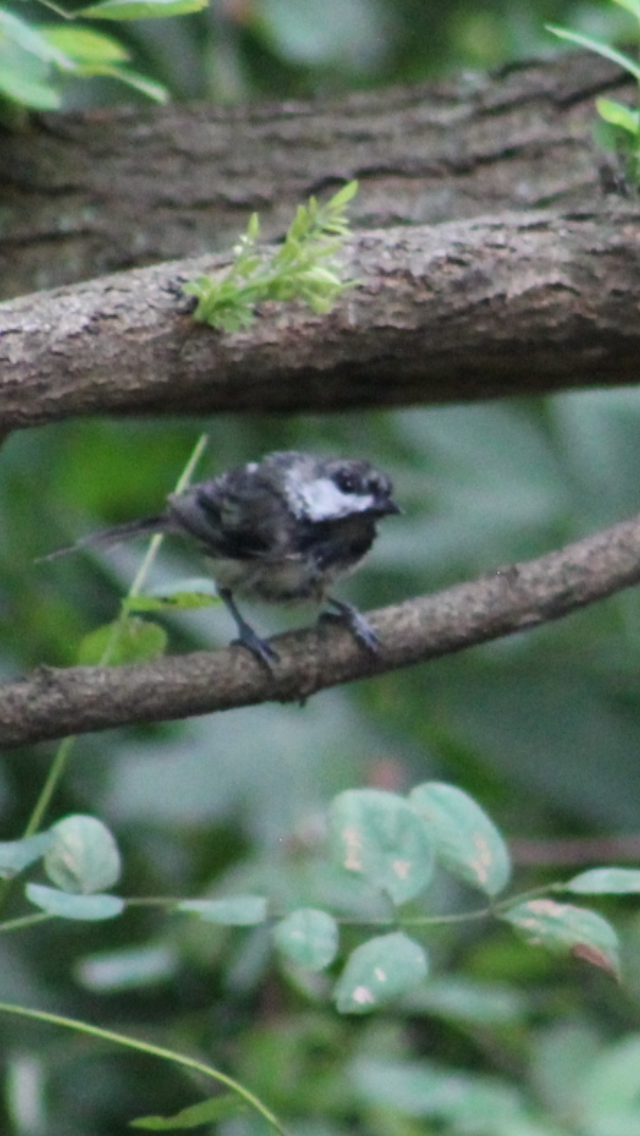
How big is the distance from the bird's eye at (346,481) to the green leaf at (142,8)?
3.90ft

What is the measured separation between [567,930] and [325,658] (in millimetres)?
735

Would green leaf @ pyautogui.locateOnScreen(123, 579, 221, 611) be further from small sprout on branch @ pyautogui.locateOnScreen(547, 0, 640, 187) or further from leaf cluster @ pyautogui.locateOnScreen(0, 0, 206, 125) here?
small sprout on branch @ pyautogui.locateOnScreen(547, 0, 640, 187)

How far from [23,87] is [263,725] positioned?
176 centimetres

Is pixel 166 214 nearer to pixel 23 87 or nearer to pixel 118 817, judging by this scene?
pixel 23 87

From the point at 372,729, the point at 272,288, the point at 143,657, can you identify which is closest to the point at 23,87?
the point at 272,288

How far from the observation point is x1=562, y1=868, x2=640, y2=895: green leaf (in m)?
1.74

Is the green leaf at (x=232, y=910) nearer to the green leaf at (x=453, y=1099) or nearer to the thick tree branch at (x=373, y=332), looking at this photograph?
the green leaf at (x=453, y=1099)

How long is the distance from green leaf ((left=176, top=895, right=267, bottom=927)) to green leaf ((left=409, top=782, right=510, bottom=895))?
0.25 meters

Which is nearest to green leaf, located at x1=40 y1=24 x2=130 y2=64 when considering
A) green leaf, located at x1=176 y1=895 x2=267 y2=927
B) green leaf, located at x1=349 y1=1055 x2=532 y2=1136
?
green leaf, located at x1=176 y1=895 x2=267 y2=927

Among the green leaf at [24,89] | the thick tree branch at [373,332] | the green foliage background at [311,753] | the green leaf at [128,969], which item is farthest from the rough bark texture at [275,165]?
the green leaf at [128,969]

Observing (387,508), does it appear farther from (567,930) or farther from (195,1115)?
(195,1115)

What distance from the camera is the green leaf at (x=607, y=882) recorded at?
5.72 ft

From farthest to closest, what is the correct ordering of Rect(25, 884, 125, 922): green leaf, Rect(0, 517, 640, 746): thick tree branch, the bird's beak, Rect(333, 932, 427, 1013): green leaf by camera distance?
1. the bird's beak
2. Rect(0, 517, 640, 746): thick tree branch
3. Rect(25, 884, 125, 922): green leaf
4. Rect(333, 932, 427, 1013): green leaf

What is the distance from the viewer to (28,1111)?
3119 millimetres
